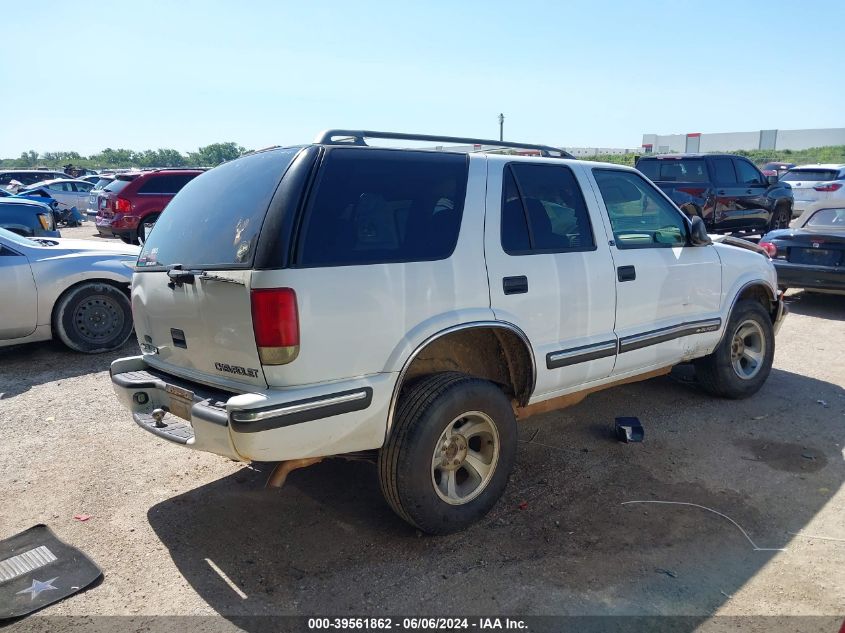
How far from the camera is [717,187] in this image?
40.8 feet

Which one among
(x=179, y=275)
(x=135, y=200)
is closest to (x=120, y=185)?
(x=135, y=200)

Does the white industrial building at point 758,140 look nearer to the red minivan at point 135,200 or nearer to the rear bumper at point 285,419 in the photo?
the red minivan at point 135,200

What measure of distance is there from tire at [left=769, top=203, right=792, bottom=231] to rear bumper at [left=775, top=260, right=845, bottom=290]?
571 centimetres

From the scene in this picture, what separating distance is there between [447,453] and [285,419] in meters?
0.98

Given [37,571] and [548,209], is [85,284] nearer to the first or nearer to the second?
[37,571]

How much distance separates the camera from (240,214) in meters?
3.31

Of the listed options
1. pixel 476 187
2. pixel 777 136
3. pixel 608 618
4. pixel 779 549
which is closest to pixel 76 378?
pixel 476 187

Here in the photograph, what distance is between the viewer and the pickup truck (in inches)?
486

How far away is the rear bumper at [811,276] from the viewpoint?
322 inches

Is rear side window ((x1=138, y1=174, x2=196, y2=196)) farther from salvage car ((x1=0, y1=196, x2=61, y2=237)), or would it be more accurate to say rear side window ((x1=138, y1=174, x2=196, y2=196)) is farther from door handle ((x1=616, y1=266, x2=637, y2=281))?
door handle ((x1=616, y1=266, x2=637, y2=281))

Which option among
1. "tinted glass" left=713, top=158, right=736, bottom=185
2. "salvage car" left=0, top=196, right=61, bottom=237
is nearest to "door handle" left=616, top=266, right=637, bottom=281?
"tinted glass" left=713, top=158, right=736, bottom=185

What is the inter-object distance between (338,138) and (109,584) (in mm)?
2451

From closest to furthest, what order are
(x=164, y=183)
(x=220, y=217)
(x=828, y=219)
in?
(x=220, y=217) < (x=828, y=219) < (x=164, y=183)

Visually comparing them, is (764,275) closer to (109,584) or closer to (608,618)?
(608,618)
